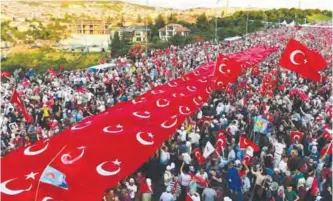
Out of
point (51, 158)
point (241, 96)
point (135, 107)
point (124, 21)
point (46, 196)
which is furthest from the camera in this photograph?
point (124, 21)

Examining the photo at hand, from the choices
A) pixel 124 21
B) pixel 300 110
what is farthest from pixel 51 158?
pixel 124 21

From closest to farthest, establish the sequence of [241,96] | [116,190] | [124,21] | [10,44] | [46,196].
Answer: [46,196] → [116,190] → [241,96] → [10,44] → [124,21]

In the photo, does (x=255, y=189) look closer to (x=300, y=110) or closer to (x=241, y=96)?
(x=300, y=110)

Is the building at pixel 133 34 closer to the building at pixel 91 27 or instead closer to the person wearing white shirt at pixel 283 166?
the building at pixel 91 27

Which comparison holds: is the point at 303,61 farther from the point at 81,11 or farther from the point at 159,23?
the point at 81,11

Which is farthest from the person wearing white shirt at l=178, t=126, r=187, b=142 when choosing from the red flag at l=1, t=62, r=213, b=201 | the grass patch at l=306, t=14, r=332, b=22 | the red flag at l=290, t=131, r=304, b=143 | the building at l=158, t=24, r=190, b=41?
the grass patch at l=306, t=14, r=332, b=22

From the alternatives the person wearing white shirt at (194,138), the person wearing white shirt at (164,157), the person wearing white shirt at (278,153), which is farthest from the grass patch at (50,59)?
the person wearing white shirt at (278,153)
